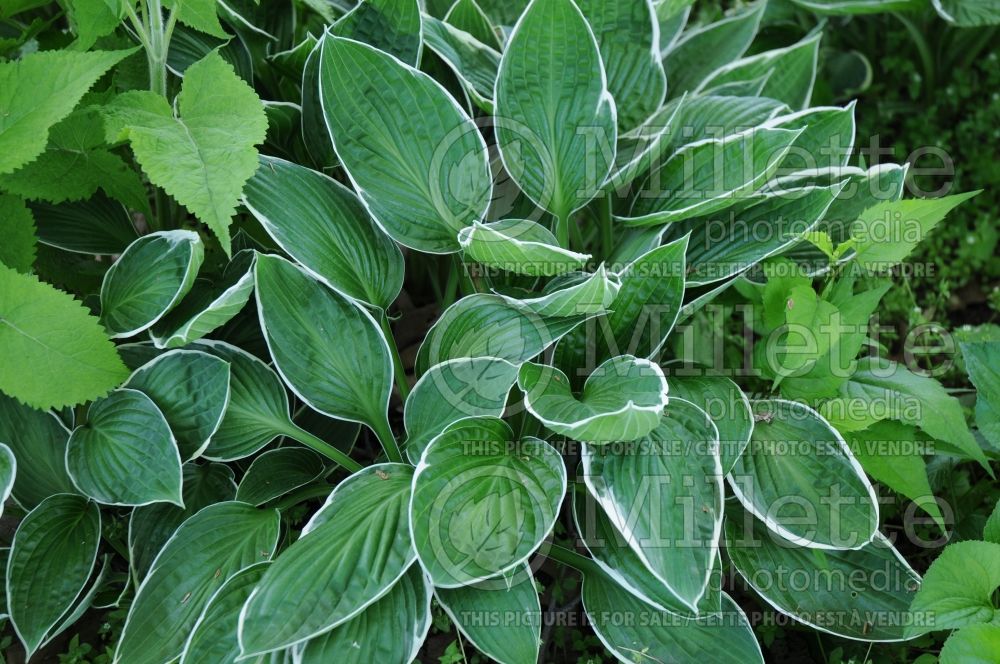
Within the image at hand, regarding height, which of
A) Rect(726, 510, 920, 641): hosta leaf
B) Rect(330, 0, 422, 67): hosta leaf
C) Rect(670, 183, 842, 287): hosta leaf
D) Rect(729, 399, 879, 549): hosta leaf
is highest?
Rect(330, 0, 422, 67): hosta leaf

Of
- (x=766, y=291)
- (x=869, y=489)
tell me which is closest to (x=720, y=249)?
(x=766, y=291)

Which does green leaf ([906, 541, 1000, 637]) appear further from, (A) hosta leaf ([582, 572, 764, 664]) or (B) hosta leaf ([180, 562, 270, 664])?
(B) hosta leaf ([180, 562, 270, 664])

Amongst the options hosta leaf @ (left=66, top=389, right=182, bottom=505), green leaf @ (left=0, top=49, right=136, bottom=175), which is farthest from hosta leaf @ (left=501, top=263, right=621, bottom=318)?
green leaf @ (left=0, top=49, right=136, bottom=175)

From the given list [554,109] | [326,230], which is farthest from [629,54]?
[326,230]

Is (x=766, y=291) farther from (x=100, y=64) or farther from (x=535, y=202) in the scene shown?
(x=100, y=64)

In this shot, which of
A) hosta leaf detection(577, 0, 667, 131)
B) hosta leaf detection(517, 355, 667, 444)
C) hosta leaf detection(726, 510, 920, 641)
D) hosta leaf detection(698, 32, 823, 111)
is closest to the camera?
hosta leaf detection(517, 355, 667, 444)

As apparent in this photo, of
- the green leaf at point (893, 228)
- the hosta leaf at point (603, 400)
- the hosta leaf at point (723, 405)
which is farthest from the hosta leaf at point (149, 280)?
the green leaf at point (893, 228)

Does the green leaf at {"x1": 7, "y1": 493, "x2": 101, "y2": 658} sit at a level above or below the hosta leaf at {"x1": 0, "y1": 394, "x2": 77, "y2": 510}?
→ below
